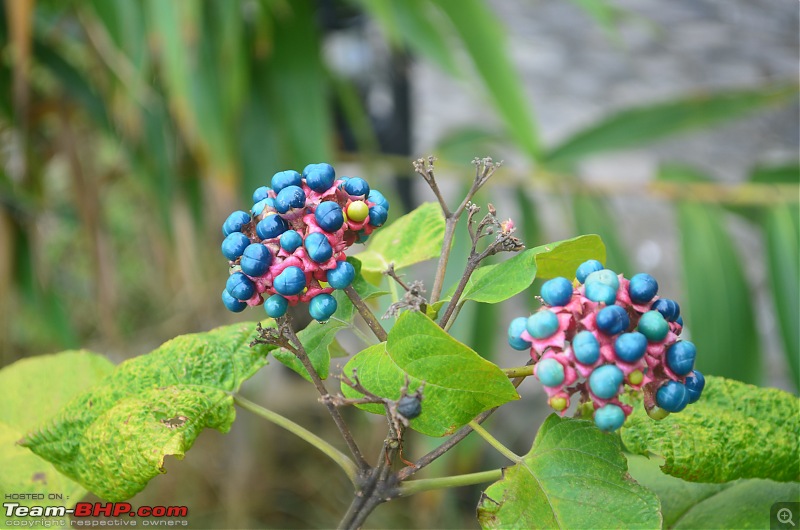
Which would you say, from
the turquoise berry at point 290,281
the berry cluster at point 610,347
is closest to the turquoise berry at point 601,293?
the berry cluster at point 610,347

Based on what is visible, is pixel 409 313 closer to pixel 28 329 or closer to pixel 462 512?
pixel 462 512

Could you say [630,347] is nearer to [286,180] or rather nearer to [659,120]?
[286,180]

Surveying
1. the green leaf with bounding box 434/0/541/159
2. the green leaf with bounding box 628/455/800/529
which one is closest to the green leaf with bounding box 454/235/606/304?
the green leaf with bounding box 628/455/800/529

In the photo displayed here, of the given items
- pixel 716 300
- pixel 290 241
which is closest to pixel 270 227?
pixel 290 241

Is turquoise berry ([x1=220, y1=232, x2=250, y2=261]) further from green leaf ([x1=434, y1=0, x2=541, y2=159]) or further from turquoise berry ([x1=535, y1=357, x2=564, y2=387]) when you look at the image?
green leaf ([x1=434, y1=0, x2=541, y2=159])

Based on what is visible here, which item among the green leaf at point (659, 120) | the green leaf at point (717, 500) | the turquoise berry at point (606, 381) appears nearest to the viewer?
the turquoise berry at point (606, 381)

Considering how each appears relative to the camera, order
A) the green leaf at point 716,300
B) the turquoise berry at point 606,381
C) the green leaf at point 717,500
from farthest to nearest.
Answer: the green leaf at point 716,300 < the green leaf at point 717,500 < the turquoise berry at point 606,381

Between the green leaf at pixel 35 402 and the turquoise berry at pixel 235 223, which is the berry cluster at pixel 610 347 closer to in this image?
the turquoise berry at pixel 235 223

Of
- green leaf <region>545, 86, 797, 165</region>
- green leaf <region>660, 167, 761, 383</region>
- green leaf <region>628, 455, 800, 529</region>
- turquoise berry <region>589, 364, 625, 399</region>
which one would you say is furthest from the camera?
green leaf <region>545, 86, 797, 165</region>
